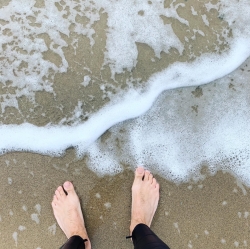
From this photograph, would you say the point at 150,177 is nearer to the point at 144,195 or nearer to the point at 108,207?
the point at 144,195

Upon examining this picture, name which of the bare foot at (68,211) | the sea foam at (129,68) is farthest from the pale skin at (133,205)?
the sea foam at (129,68)

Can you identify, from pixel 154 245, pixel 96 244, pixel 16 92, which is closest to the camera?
pixel 154 245

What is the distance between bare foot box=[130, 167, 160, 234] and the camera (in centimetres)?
180

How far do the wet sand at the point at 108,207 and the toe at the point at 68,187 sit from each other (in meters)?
0.03

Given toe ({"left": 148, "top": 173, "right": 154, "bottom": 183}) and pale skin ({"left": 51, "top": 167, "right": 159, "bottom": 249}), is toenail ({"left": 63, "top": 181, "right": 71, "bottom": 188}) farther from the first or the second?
toe ({"left": 148, "top": 173, "right": 154, "bottom": 183})

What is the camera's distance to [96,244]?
1.79m

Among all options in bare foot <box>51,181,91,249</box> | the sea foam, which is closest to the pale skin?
bare foot <box>51,181,91,249</box>

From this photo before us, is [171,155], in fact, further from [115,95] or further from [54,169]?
[54,169]

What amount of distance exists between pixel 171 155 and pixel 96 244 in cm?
75

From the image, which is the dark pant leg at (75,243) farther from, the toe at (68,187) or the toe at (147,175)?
the toe at (147,175)

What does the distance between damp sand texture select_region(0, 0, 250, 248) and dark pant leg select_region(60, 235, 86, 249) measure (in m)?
0.15

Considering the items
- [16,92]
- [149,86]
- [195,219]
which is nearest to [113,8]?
[149,86]

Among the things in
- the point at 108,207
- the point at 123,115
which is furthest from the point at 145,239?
the point at 123,115

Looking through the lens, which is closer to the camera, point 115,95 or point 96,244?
point 96,244
